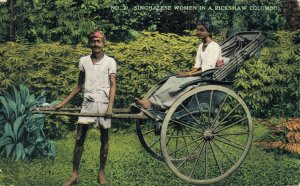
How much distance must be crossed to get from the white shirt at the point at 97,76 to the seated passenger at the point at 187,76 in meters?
0.40

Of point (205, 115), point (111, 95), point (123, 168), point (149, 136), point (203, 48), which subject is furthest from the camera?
point (149, 136)

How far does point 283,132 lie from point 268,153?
357 millimetres

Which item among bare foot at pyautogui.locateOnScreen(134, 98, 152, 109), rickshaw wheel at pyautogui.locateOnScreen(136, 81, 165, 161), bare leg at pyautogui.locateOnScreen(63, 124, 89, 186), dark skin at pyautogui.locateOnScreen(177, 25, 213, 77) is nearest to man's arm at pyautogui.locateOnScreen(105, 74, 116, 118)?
bare foot at pyautogui.locateOnScreen(134, 98, 152, 109)

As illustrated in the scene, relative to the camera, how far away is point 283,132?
733 centimetres

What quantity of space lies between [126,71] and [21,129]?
1.56m

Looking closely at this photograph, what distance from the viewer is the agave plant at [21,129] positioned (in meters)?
6.66

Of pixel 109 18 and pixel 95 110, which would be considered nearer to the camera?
pixel 95 110

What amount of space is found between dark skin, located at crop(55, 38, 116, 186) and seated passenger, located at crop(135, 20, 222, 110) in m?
0.36

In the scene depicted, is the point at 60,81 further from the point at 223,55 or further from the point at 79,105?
the point at 223,55

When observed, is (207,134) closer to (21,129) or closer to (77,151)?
(77,151)

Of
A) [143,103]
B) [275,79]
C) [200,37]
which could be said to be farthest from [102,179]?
[275,79]

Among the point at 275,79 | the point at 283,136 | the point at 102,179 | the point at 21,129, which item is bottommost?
the point at 102,179


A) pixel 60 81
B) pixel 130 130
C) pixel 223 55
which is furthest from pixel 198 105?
pixel 60 81

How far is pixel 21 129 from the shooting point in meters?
6.67
